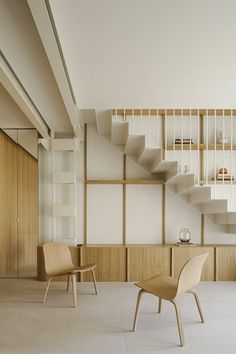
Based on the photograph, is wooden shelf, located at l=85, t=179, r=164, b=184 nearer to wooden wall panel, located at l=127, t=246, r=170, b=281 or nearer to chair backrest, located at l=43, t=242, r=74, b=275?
wooden wall panel, located at l=127, t=246, r=170, b=281

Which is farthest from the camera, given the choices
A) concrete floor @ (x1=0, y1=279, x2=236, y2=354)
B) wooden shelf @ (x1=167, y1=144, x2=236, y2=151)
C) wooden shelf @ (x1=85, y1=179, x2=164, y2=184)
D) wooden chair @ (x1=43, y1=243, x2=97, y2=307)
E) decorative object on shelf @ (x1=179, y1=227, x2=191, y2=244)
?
wooden shelf @ (x1=85, y1=179, x2=164, y2=184)

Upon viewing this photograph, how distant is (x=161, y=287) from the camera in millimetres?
2889

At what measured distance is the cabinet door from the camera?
487cm

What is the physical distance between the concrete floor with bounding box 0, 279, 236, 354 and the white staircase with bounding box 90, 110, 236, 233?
114cm

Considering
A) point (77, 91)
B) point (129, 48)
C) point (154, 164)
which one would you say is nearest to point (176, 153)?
→ point (154, 164)

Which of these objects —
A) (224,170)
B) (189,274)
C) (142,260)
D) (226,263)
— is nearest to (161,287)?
(189,274)

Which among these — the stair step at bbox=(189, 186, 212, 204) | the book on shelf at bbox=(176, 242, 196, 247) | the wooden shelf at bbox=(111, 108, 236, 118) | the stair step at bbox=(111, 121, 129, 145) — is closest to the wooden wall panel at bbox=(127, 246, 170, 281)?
the book on shelf at bbox=(176, 242, 196, 247)

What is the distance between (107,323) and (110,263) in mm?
1506

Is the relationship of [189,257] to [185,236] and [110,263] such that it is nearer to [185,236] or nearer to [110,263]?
[185,236]

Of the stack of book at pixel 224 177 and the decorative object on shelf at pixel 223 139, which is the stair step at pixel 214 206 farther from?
the decorative object on shelf at pixel 223 139

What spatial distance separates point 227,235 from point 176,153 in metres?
1.65

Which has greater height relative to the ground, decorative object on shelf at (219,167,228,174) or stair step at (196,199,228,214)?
decorative object on shelf at (219,167,228,174)

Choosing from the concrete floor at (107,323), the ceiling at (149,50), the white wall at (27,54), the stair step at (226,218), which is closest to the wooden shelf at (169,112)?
the ceiling at (149,50)

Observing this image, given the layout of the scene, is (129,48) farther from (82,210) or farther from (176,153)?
(82,210)
